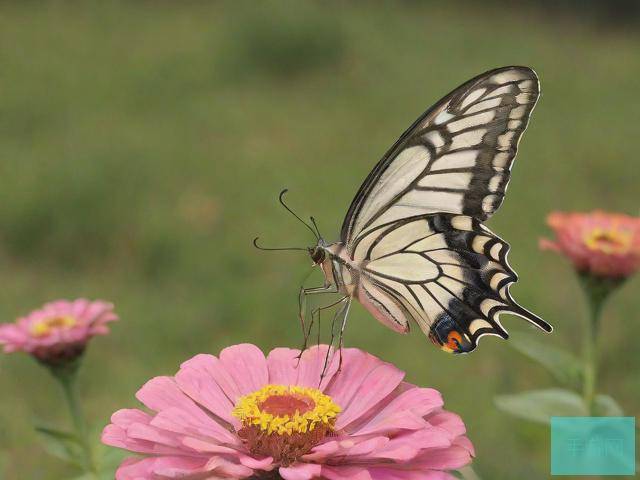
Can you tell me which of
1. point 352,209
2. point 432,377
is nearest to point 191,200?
point 432,377

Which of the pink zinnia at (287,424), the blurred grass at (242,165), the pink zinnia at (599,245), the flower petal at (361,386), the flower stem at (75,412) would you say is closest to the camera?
the pink zinnia at (287,424)

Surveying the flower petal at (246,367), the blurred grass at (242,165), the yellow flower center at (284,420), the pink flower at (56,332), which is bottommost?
the yellow flower center at (284,420)

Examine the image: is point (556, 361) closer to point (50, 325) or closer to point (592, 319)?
point (592, 319)

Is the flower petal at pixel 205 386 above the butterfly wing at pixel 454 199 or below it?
below

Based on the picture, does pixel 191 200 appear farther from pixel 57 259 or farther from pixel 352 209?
pixel 352 209

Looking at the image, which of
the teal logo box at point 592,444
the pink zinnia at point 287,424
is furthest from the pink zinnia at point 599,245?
the pink zinnia at point 287,424

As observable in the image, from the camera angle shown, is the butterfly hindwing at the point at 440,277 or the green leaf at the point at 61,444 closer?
the butterfly hindwing at the point at 440,277

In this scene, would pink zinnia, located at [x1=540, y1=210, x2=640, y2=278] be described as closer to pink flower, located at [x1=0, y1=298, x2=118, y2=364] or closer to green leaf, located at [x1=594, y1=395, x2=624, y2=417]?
green leaf, located at [x1=594, y1=395, x2=624, y2=417]

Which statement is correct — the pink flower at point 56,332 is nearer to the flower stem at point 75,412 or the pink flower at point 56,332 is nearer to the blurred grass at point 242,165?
the flower stem at point 75,412
